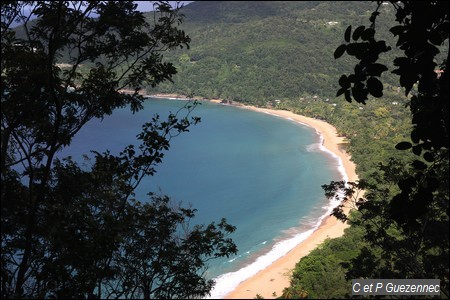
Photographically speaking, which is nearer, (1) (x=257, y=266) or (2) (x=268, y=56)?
(1) (x=257, y=266)

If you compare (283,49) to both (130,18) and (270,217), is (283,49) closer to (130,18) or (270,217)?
(270,217)

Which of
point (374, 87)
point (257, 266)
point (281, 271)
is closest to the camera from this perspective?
point (374, 87)

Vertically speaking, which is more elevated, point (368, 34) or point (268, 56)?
point (268, 56)

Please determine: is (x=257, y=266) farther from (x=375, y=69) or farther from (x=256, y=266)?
(x=375, y=69)

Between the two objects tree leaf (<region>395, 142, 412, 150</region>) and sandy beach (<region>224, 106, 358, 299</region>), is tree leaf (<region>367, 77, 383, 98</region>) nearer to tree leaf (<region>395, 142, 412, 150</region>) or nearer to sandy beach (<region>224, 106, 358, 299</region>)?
tree leaf (<region>395, 142, 412, 150</region>)

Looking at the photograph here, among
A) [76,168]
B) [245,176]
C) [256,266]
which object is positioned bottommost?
[256,266]

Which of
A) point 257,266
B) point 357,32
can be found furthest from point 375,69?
point 257,266
